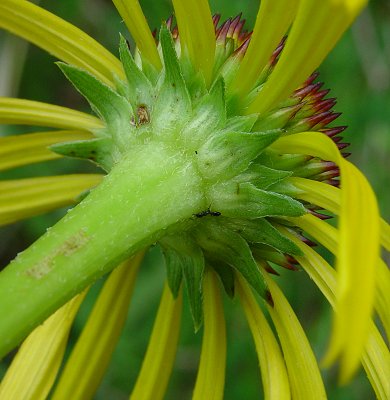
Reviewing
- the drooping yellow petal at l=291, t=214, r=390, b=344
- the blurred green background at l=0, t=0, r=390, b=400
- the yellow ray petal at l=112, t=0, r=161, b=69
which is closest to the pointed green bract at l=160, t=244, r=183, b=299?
the drooping yellow petal at l=291, t=214, r=390, b=344

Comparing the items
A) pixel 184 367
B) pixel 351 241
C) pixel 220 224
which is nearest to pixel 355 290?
pixel 351 241

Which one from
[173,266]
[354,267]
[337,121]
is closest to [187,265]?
[173,266]

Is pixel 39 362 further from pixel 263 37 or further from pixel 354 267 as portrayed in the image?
pixel 354 267

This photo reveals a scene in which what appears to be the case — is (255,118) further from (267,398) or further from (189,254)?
(267,398)

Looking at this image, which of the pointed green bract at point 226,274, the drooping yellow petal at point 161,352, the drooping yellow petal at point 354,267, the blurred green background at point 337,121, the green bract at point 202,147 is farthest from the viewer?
the blurred green background at point 337,121

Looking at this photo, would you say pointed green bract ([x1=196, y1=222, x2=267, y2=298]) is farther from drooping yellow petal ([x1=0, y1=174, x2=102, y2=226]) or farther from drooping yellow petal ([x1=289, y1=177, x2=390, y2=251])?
drooping yellow petal ([x1=0, y1=174, x2=102, y2=226])

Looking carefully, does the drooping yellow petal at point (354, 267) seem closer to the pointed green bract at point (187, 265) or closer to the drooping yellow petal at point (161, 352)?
the pointed green bract at point (187, 265)

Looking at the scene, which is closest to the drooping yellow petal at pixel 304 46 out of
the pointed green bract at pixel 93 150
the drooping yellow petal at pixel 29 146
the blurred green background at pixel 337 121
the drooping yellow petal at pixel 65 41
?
the pointed green bract at pixel 93 150
